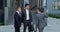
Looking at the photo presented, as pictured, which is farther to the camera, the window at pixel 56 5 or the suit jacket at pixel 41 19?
the window at pixel 56 5

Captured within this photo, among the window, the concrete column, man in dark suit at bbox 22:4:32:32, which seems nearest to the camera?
man in dark suit at bbox 22:4:32:32

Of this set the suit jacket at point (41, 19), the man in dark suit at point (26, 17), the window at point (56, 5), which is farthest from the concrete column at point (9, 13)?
the window at point (56, 5)

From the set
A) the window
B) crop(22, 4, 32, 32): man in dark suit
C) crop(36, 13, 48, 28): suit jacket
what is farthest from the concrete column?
the window

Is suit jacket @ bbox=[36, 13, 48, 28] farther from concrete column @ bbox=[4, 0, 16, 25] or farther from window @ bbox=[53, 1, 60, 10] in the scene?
window @ bbox=[53, 1, 60, 10]

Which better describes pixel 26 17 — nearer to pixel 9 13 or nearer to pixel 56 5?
pixel 9 13

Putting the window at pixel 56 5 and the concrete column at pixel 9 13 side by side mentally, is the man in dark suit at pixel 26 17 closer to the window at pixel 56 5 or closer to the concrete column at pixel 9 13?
the concrete column at pixel 9 13

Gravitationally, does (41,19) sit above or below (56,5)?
above

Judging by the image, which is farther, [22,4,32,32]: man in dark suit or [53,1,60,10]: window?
[53,1,60,10]: window

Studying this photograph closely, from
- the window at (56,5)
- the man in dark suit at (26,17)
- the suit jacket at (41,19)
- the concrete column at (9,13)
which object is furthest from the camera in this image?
the window at (56,5)

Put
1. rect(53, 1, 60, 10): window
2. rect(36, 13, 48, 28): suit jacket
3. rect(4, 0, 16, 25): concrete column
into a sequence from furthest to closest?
rect(53, 1, 60, 10): window, rect(4, 0, 16, 25): concrete column, rect(36, 13, 48, 28): suit jacket

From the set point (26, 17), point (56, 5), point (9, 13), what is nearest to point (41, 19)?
point (26, 17)

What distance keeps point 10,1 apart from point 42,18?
8775 millimetres

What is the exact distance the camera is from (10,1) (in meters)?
18.8

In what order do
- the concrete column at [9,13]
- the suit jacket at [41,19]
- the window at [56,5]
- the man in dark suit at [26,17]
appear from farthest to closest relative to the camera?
1. the window at [56,5]
2. the concrete column at [9,13]
3. the man in dark suit at [26,17]
4. the suit jacket at [41,19]
